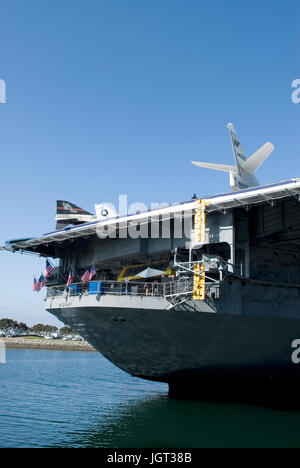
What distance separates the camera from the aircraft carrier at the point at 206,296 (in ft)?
62.0

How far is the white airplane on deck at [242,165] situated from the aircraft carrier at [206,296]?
16.8 ft

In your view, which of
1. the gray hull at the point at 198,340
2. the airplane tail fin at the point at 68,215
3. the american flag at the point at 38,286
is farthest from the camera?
the airplane tail fin at the point at 68,215

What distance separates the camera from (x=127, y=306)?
64.0 ft

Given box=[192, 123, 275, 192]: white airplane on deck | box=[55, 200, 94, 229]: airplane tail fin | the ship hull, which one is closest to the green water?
the ship hull

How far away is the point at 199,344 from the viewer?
793 inches

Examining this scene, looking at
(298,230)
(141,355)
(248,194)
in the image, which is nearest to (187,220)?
(248,194)

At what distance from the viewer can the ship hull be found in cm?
1938

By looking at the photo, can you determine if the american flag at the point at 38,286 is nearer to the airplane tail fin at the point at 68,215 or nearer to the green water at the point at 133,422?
the airplane tail fin at the point at 68,215

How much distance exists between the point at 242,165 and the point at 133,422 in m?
15.0

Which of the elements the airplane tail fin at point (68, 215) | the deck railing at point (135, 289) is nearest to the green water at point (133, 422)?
the deck railing at point (135, 289)

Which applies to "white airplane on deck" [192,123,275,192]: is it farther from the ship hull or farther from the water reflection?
the water reflection

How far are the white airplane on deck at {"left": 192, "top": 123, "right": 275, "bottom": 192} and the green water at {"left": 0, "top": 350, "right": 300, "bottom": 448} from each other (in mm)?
11908

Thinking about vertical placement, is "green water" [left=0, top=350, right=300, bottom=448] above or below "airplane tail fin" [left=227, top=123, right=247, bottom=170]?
below
